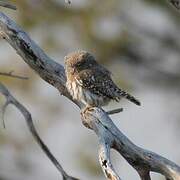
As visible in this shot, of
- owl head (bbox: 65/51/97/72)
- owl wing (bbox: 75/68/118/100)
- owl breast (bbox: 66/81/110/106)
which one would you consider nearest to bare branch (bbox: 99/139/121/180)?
owl breast (bbox: 66/81/110/106)

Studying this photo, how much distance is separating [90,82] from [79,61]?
0.60ft

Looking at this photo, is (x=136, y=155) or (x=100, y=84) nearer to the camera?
(x=136, y=155)

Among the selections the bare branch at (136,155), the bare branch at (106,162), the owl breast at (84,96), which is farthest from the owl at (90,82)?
the bare branch at (106,162)

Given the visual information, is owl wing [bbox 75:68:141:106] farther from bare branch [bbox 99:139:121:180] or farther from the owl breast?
bare branch [bbox 99:139:121:180]

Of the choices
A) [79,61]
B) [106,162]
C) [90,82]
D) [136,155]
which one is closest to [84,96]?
[90,82]

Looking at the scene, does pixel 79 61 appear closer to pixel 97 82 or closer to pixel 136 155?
pixel 97 82

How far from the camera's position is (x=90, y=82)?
242 inches

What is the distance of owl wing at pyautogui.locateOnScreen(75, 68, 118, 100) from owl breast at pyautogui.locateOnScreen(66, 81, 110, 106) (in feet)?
0.15

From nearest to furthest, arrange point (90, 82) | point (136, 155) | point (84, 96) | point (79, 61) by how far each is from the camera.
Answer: point (136, 155) → point (84, 96) → point (90, 82) → point (79, 61)

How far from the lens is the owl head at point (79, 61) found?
6.16m

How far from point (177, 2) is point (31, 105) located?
6.54 m

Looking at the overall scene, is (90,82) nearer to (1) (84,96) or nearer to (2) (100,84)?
(2) (100,84)

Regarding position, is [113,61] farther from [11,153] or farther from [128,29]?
[11,153]

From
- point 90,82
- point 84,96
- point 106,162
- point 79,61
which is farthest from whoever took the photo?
point 79,61
